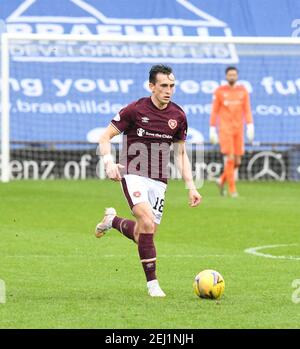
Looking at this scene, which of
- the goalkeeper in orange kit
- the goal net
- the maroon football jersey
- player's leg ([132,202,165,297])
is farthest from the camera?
the goal net

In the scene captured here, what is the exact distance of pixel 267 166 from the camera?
27.3 meters

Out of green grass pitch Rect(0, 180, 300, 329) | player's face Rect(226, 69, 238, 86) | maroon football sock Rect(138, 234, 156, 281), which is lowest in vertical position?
green grass pitch Rect(0, 180, 300, 329)

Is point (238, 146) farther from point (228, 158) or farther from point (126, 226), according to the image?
point (126, 226)

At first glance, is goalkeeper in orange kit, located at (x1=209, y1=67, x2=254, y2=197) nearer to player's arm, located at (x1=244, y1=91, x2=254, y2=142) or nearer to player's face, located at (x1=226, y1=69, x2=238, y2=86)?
player's arm, located at (x1=244, y1=91, x2=254, y2=142)

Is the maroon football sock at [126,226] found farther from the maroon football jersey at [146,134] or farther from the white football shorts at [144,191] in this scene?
the maroon football jersey at [146,134]

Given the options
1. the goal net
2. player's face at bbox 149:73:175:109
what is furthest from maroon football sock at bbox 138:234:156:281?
the goal net

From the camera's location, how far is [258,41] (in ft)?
73.2

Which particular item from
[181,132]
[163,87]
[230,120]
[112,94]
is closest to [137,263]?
[181,132]

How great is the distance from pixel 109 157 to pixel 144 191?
53 cm

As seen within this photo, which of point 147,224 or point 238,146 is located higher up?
point 238,146

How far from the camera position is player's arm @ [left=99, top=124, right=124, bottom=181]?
1038cm

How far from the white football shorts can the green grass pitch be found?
34.6 inches

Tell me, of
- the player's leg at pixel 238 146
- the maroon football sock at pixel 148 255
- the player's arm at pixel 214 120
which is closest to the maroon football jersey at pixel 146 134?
the maroon football sock at pixel 148 255

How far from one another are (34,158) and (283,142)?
6.02 meters
